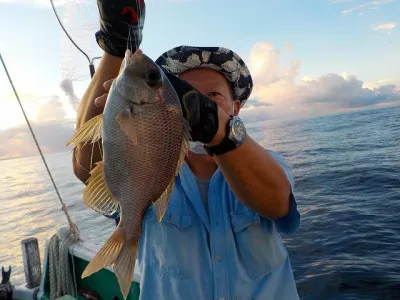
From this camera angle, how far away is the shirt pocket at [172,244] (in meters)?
2.27

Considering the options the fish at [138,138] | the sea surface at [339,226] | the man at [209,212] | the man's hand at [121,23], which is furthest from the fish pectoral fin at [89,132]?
the sea surface at [339,226]

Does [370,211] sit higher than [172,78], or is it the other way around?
[172,78]

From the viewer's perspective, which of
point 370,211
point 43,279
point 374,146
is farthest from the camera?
point 374,146

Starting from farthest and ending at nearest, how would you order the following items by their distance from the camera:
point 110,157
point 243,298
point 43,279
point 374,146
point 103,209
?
point 374,146 < point 43,279 < point 243,298 < point 103,209 < point 110,157

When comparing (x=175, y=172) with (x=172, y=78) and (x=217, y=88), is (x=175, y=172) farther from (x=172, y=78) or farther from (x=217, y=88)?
(x=217, y=88)

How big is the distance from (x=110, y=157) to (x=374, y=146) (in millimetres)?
24599

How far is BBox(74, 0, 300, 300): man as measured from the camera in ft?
6.86

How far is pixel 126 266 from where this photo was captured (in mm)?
1813

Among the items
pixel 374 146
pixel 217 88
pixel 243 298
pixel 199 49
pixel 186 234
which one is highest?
pixel 199 49

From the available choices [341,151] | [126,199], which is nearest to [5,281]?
[126,199]

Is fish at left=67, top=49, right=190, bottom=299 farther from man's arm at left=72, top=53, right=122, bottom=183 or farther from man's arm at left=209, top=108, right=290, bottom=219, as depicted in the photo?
man's arm at left=72, top=53, right=122, bottom=183

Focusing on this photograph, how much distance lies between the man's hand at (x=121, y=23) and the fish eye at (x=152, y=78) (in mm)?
510

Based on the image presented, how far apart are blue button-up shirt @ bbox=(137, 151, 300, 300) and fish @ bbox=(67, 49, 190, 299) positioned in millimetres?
535

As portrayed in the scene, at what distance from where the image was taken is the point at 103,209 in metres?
1.86
